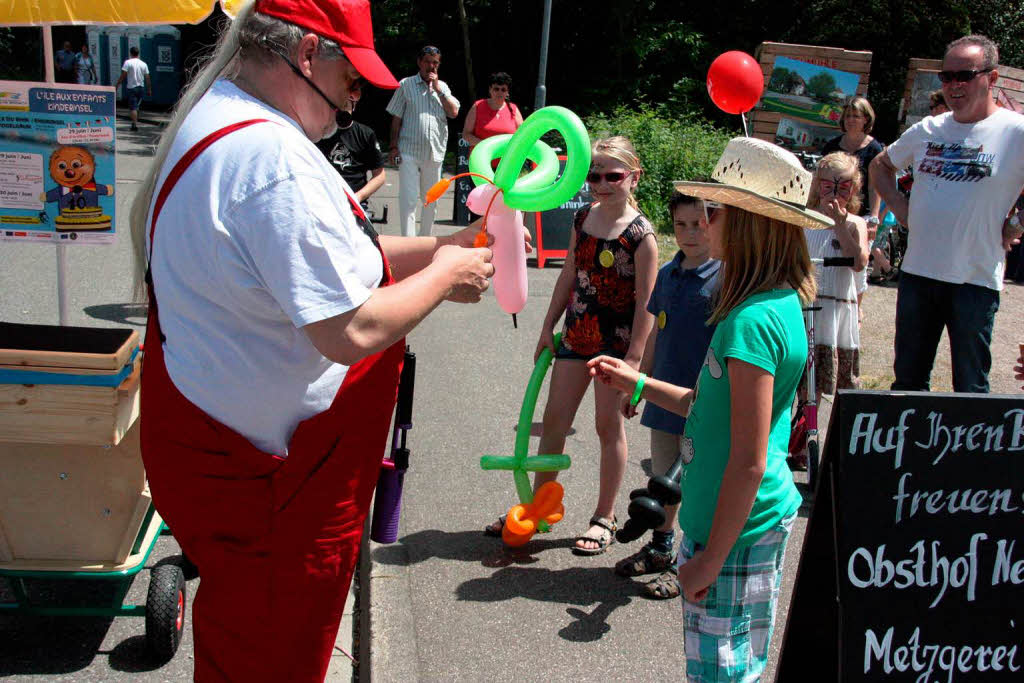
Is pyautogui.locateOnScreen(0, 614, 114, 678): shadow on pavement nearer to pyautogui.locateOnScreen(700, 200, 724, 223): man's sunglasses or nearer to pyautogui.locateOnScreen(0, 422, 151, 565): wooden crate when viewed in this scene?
pyautogui.locateOnScreen(0, 422, 151, 565): wooden crate

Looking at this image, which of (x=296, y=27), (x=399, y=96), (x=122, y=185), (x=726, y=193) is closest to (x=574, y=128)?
(x=726, y=193)

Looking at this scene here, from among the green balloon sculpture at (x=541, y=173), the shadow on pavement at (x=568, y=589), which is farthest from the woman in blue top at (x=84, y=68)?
the green balloon sculpture at (x=541, y=173)

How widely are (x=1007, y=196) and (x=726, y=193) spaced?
125 inches

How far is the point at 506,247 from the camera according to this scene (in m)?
3.02

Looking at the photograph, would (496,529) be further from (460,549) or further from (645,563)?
(645,563)

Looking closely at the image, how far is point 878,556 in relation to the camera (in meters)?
2.43

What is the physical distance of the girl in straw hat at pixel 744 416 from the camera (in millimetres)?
2199

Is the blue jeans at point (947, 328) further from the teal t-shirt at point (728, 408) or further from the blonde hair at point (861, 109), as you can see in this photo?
the teal t-shirt at point (728, 408)

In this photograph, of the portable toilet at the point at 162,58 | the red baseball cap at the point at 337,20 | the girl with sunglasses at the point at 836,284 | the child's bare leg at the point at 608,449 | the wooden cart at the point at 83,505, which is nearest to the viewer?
the red baseball cap at the point at 337,20

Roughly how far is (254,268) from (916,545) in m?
1.78

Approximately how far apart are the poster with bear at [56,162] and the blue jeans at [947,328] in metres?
4.09

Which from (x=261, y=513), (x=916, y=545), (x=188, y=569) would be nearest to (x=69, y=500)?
(x=188, y=569)

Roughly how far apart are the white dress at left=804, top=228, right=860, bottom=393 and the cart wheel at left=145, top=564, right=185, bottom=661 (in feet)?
11.3

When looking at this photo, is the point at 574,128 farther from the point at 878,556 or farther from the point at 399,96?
the point at 399,96
